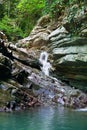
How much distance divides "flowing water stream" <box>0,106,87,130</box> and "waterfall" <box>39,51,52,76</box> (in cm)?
928

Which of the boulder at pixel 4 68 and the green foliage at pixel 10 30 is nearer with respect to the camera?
the boulder at pixel 4 68

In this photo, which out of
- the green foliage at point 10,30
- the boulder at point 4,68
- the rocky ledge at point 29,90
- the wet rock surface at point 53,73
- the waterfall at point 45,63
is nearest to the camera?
the rocky ledge at point 29,90

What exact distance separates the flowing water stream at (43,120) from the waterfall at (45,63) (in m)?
9.28

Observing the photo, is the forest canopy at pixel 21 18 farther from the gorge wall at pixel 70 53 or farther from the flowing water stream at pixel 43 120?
the flowing water stream at pixel 43 120

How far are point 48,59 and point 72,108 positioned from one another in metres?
8.85

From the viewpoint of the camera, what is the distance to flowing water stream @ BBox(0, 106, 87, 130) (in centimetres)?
1591

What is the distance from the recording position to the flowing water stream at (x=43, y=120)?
52.2 ft

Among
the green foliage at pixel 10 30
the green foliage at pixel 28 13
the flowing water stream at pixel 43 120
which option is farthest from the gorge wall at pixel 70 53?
the green foliage at pixel 28 13

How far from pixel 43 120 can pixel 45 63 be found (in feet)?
46.3

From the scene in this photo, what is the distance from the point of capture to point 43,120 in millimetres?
17609

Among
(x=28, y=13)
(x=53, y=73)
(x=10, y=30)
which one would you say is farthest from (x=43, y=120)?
(x=28, y=13)

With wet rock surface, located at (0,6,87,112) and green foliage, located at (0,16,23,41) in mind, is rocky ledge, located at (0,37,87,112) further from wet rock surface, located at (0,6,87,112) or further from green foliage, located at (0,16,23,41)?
green foliage, located at (0,16,23,41)

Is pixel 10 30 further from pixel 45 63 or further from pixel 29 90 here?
pixel 29 90

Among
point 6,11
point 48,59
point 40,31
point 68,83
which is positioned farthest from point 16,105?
point 6,11
